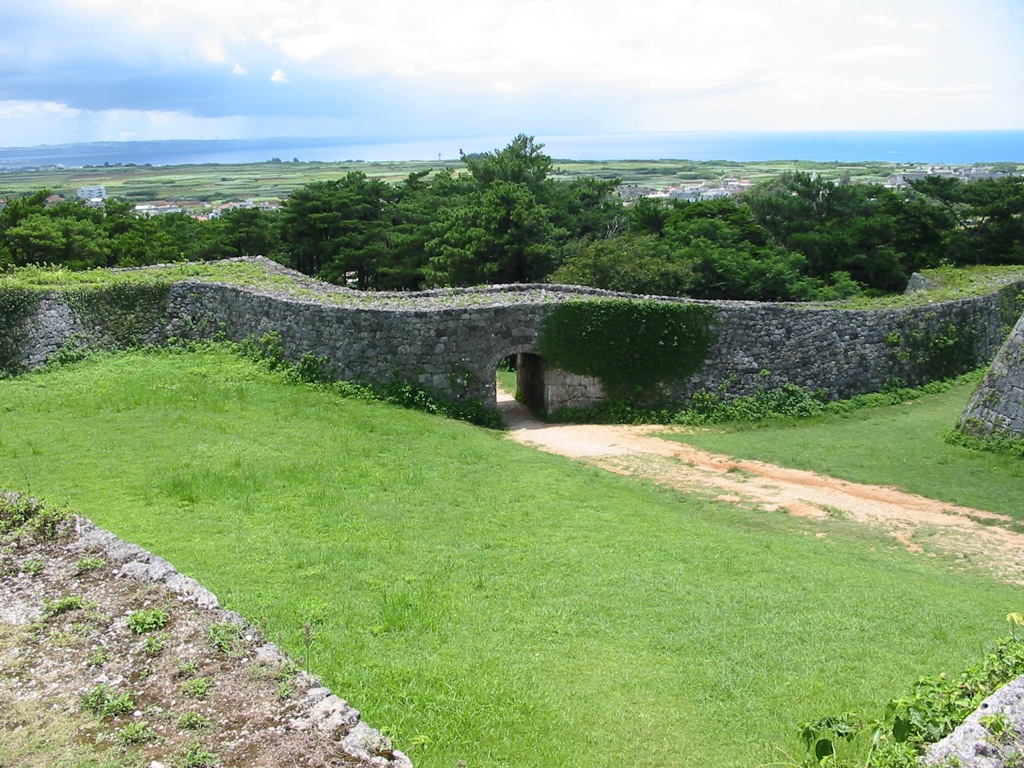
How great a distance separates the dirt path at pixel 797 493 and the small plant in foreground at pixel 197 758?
9906 mm

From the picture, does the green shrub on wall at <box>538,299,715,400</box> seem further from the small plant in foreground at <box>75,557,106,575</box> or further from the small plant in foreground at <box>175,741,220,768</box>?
the small plant in foreground at <box>175,741,220,768</box>

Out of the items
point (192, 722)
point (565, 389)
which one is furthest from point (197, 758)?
point (565, 389)

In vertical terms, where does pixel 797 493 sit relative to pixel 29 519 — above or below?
below

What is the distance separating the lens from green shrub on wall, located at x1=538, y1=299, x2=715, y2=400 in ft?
59.5

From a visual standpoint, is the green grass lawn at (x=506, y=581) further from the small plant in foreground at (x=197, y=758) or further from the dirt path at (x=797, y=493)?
the small plant in foreground at (x=197, y=758)

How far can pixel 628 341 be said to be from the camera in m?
18.4

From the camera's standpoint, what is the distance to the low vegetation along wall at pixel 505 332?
56.5 feet

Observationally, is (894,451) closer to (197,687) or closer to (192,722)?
(197,687)

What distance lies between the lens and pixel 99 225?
36.3m

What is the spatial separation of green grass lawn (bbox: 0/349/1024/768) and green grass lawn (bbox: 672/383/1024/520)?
9.71ft

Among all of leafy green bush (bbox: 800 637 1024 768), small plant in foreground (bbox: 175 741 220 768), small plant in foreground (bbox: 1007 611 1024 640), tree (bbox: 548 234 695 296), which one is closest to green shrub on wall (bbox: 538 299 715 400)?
tree (bbox: 548 234 695 296)

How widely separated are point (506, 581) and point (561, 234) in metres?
23.8

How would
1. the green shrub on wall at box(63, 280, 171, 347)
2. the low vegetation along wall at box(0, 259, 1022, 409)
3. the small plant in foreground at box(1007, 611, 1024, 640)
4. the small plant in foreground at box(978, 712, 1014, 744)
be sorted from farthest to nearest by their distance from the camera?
the green shrub on wall at box(63, 280, 171, 347) → the low vegetation along wall at box(0, 259, 1022, 409) → the small plant in foreground at box(1007, 611, 1024, 640) → the small plant in foreground at box(978, 712, 1014, 744)

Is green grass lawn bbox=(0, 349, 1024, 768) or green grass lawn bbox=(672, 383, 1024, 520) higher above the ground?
green grass lawn bbox=(0, 349, 1024, 768)
